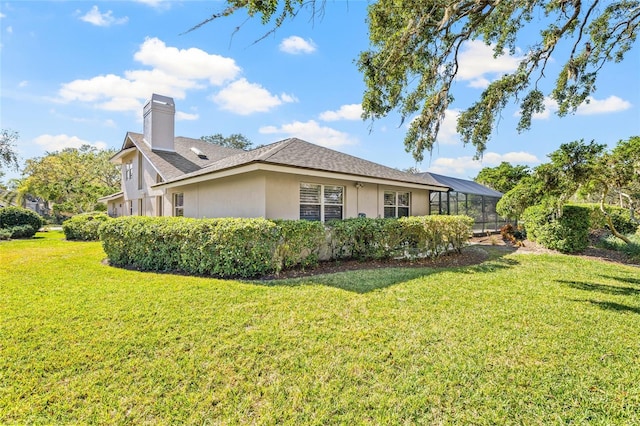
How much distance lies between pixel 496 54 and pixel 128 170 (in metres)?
22.4

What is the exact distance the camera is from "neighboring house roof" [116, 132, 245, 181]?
51.1 feet

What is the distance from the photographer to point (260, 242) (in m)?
7.32

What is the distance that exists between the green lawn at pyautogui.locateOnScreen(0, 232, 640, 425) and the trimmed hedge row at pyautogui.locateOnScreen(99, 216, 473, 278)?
3.43ft

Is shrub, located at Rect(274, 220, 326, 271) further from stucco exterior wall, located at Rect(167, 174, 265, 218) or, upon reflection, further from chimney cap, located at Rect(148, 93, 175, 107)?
chimney cap, located at Rect(148, 93, 175, 107)

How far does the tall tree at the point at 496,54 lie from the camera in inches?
277

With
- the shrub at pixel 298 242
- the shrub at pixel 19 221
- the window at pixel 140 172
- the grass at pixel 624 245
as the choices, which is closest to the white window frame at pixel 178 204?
the window at pixel 140 172

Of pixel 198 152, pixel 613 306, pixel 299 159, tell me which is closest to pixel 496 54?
pixel 299 159

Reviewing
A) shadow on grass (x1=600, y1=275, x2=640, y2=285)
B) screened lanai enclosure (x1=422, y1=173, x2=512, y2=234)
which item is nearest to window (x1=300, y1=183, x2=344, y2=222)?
shadow on grass (x1=600, y1=275, x2=640, y2=285)

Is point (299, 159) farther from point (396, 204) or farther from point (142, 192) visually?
point (142, 192)

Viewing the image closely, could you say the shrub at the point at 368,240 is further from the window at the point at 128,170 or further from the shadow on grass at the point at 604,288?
the window at the point at 128,170

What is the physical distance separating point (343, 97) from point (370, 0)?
3.67 m

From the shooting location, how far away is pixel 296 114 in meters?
14.4

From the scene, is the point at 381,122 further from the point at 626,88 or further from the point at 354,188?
the point at 626,88

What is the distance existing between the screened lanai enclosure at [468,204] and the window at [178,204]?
13.3 metres
